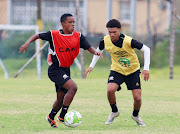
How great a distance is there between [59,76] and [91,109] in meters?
2.14

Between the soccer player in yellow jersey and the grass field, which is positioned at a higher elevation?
the soccer player in yellow jersey

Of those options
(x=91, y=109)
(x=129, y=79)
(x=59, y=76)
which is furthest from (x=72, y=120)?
(x=91, y=109)

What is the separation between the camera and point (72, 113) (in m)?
7.04

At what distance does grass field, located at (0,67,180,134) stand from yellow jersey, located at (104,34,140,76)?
35.2 inches

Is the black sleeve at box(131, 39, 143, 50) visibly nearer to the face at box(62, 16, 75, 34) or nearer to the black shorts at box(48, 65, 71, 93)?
the face at box(62, 16, 75, 34)

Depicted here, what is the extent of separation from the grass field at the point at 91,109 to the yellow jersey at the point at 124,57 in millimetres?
893

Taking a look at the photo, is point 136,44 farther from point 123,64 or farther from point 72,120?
point 72,120

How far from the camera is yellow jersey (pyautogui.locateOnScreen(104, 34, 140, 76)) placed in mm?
7512

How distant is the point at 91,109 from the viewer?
30.2 feet

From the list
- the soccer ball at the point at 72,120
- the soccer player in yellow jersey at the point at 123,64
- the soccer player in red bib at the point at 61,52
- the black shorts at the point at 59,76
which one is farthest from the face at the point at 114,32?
the soccer ball at the point at 72,120

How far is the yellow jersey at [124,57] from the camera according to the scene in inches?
296

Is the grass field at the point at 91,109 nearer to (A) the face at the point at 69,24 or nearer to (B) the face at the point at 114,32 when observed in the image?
(B) the face at the point at 114,32

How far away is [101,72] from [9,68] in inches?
151

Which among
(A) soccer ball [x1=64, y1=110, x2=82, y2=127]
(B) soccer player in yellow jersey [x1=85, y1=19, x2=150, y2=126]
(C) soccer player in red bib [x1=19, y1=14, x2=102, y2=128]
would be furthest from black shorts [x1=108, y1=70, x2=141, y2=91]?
(A) soccer ball [x1=64, y1=110, x2=82, y2=127]
